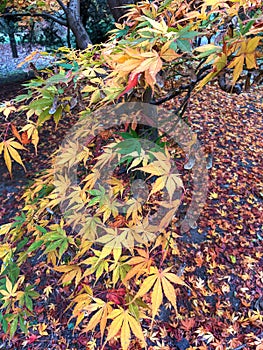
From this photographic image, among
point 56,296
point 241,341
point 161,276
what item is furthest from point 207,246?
point 161,276

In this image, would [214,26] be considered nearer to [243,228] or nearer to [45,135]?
[243,228]

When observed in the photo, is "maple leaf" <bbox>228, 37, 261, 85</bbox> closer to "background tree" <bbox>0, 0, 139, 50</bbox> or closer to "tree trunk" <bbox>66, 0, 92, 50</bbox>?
"background tree" <bbox>0, 0, 139, 50</bbox>

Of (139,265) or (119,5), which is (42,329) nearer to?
(139,265)

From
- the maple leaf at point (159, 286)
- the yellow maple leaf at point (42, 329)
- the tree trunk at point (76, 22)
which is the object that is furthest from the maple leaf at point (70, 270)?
the tree trunk at point (76, 22)

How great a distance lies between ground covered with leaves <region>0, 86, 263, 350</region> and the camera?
148 centimetres

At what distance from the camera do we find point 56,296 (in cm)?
167

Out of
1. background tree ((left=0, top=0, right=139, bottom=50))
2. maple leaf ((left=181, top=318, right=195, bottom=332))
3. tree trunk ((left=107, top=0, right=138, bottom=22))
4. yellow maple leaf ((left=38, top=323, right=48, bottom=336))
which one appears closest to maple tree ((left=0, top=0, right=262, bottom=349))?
yellow maple leaf ((left=38, top=323, right=48, bottom=336))

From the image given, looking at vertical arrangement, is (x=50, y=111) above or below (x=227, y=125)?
above

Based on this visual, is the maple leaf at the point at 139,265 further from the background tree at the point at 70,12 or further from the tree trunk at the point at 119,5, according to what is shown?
the tree trunk at the point at 119,5

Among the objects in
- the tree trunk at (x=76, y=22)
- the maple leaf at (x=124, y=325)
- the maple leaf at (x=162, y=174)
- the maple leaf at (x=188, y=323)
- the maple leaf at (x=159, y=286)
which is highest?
the tree trunk at (x=76, y=22)

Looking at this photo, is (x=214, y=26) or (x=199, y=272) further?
(x=199, y=272)

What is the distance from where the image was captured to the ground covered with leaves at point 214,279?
1.48m

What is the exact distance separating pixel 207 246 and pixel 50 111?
1.42m

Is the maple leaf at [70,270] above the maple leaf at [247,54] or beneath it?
beneath
